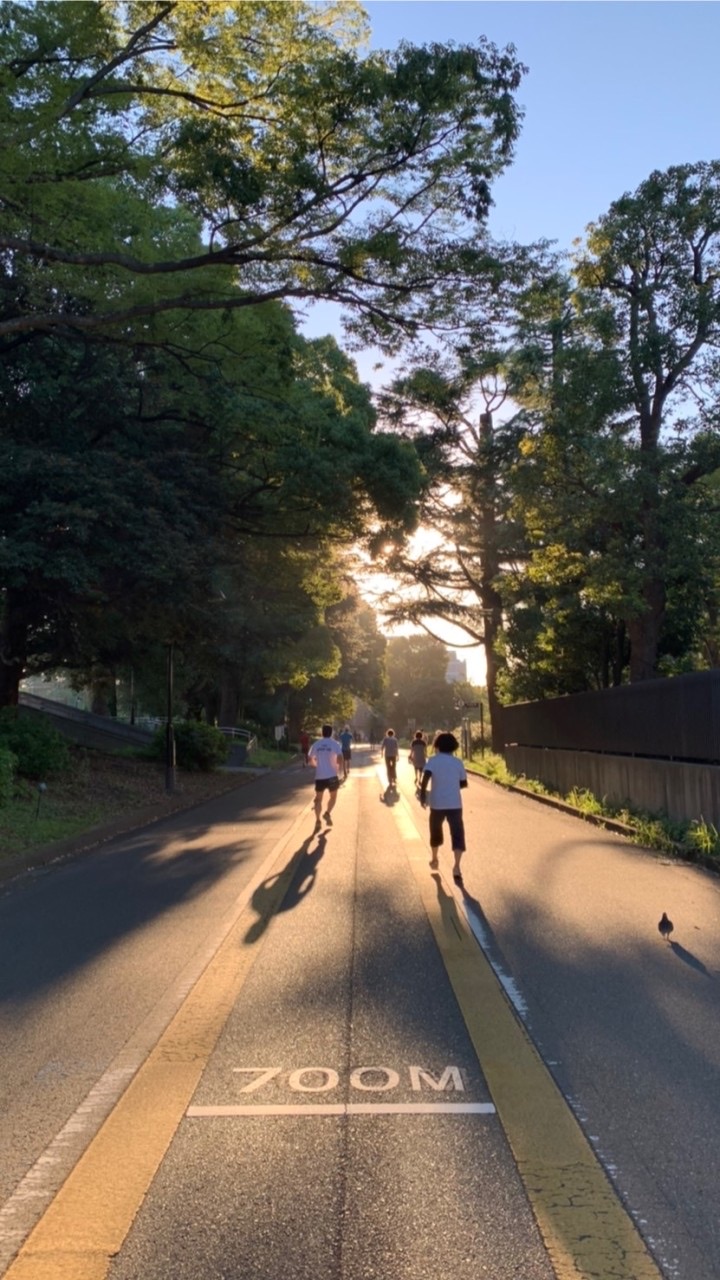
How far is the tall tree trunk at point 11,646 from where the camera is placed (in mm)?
24703

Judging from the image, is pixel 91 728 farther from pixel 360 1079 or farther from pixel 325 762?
pixel 360 1079

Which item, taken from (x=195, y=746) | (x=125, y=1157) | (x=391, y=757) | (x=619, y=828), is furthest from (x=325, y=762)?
(x=195, y=746)

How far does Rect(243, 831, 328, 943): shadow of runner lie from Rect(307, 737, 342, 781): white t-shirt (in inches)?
97.8

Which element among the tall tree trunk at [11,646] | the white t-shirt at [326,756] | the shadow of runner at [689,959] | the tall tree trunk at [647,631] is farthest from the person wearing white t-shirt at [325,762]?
the shadow of runner at [689,959]

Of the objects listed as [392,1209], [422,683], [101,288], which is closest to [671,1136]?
[392,1209]

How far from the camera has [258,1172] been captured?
186 inches

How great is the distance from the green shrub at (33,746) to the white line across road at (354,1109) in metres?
19.3

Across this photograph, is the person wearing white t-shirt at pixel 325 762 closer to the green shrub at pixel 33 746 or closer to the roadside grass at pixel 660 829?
the roadside grass at pixel 660 829

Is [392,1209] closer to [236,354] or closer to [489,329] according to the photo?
[489,329]

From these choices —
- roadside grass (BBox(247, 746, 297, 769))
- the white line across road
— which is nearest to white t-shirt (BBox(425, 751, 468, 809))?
the white line across road

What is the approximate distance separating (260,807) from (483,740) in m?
34.1

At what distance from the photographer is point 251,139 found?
13.6 m

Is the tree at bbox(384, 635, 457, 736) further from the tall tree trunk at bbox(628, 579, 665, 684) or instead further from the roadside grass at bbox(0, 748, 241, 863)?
the tall tree trunk at bbox(628, 579, 665, 684)

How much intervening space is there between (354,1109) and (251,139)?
1158 cm
